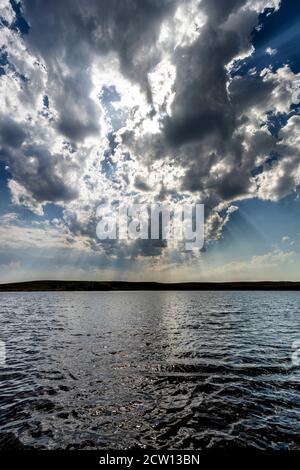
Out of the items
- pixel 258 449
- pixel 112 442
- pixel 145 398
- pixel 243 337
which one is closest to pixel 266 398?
pixel 258 449

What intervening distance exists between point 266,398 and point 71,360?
48.1 feet

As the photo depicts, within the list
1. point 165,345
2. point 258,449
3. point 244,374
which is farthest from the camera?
point 165,345

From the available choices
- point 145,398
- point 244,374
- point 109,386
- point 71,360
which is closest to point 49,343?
point 71,360

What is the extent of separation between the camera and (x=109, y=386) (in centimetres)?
1575

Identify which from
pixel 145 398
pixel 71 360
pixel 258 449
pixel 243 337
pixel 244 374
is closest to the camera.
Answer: pixel 258 449

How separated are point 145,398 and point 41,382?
7.01 m

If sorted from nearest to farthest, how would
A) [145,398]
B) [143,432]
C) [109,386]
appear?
[143,432], [145,398], [109,386]

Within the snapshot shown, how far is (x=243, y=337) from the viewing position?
102 feet

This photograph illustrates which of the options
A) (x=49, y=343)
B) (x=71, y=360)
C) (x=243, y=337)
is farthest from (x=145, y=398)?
(x=243, y=337)

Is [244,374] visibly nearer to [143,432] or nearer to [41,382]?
[143,432]

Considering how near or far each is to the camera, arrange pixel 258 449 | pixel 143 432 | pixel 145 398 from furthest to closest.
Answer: pixel 145 398, pixel 143 432, pixel 258 449

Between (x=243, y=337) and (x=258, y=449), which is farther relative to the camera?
(x=243, y=337)

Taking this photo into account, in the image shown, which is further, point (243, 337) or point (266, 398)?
point (243, 337)

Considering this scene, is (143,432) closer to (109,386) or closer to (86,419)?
(86,419)
